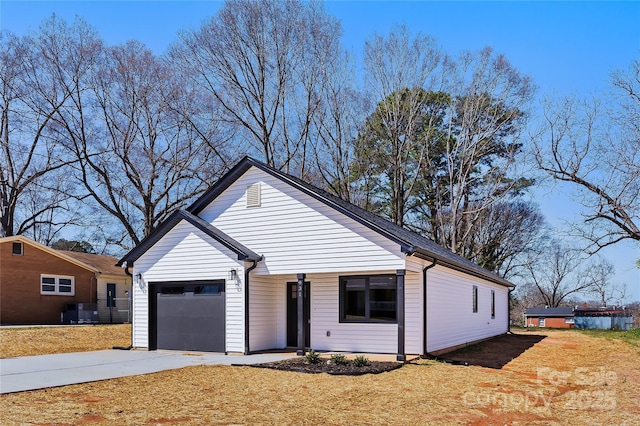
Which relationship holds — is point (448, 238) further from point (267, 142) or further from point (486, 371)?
point (486, 371)

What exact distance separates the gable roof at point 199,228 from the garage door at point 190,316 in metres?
1.12

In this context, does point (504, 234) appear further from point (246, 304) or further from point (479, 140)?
point (246, 304)

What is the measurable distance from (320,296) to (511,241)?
28.2 m

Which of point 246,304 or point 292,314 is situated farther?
point 292,314

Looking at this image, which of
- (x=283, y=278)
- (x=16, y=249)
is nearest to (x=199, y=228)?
(x=283, y=278)

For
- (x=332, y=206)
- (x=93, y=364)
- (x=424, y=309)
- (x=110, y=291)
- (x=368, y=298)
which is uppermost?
(x=332, y=206)

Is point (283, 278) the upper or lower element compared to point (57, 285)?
upper

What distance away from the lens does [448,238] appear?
122 ft

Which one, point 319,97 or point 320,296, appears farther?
point 319,97

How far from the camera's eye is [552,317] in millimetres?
56062

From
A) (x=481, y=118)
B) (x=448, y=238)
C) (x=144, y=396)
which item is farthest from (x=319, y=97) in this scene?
(x=144, y=396)

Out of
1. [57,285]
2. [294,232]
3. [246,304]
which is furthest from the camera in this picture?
[57,285]

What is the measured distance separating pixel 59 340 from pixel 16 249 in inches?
398

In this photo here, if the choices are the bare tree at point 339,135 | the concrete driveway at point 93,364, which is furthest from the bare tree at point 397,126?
the concrete driveway at point 93,364
